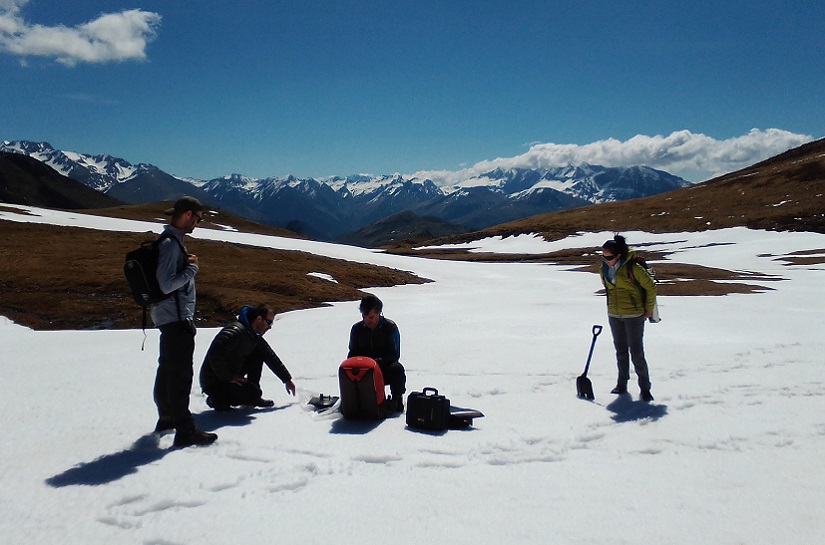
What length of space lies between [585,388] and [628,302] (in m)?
1.94

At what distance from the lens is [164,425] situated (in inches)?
302

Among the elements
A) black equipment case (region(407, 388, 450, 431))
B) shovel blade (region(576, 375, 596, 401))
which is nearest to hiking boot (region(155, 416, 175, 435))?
black equipment case (region(407, 388, 450, 431))

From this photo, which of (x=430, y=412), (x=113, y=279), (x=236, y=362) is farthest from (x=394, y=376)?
(x=113, y=279)

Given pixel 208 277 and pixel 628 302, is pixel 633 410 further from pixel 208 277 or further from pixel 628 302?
pixel 208 277

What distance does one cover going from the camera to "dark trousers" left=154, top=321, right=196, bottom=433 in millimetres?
7098

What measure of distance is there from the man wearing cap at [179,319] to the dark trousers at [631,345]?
777cm

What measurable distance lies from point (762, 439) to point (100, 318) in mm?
26984

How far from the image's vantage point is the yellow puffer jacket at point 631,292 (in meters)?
9.84

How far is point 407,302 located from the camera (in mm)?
33312

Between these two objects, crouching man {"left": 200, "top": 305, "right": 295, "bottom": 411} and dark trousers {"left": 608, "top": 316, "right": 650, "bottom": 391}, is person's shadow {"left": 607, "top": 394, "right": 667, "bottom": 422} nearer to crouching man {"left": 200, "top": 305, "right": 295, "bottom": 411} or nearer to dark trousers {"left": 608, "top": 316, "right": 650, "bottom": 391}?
dark trousers {"left": 608, "top": 316, "right": 650, "bottom": 391}

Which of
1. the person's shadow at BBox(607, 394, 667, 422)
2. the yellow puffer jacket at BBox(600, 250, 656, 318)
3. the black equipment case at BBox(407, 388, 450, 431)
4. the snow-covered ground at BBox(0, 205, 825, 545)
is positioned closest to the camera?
the snow-covered ground at BBox(0, 205, 825, 545)

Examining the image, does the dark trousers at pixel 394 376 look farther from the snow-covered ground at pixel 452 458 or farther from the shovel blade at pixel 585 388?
the shovel blade at pixel 585 388

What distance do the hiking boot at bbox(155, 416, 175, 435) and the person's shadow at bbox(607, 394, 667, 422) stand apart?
7.36m

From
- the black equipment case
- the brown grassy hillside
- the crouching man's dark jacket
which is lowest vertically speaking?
the black equipment case
